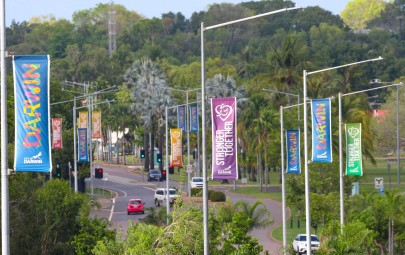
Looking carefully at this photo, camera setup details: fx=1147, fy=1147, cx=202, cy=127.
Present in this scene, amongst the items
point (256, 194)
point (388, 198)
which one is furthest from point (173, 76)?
point (388, 198)

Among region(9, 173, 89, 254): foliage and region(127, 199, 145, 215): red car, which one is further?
region(127, 199, 145, 215): red car

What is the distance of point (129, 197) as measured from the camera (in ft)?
307

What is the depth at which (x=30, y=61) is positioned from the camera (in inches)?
834

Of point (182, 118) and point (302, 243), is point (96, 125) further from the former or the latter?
point (302, 243)

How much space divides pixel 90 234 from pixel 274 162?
171 ft

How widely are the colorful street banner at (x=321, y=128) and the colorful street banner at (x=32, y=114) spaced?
20.0 metres

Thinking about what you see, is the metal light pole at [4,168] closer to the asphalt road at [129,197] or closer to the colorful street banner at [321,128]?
the colorful street banner at [321,128]

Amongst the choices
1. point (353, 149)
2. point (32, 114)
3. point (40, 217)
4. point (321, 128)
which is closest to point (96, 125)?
point (353, 149)

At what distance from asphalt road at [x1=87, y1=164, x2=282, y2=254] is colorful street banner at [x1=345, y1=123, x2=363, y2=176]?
→ 8086mm

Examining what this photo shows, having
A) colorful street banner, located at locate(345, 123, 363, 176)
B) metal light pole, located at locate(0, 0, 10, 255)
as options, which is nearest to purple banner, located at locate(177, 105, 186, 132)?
colorful street banner, located at locate(345, 123, 363, 176)

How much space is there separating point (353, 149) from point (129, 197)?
50.1m

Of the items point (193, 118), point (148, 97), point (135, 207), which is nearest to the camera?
point (135, 207)

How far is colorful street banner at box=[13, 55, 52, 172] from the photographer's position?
20969 millimetres

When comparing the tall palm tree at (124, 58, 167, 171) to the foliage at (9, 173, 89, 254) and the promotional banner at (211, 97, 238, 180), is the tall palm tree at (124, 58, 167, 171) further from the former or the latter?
the promotional banner at (211, 97, 238, 180)
